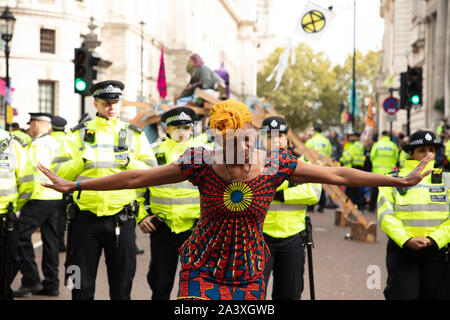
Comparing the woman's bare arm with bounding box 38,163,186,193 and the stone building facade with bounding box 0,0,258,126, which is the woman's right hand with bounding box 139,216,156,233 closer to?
the woman's bare arm with bounding box 38,163,186,193

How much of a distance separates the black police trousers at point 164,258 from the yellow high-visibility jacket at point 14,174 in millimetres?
1356

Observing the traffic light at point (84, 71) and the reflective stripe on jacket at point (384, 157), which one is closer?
Answer: the traffic light at point (84, 71)

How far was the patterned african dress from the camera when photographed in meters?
3.52

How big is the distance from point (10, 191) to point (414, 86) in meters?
12.2

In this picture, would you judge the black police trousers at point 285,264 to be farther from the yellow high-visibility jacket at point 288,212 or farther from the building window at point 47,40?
the building window at point 47,40

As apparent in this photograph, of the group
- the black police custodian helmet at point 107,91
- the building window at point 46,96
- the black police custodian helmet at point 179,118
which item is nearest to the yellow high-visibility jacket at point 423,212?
the black police custodian helmet at point 179,118

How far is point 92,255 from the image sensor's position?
5750mm


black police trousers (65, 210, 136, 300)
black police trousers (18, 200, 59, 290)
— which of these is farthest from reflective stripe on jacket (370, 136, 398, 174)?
black police trousers (65, 210, 136, 300)

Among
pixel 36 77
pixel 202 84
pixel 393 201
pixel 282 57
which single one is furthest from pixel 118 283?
pixel 36 77

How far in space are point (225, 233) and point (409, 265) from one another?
8.39 ft

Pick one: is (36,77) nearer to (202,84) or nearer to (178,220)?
(202,84)

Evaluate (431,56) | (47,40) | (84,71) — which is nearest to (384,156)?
(84,71)

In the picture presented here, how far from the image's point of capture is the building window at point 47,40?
139ft

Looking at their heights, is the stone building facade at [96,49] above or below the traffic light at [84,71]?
above
